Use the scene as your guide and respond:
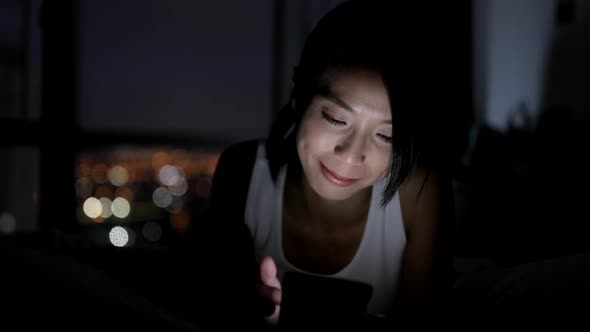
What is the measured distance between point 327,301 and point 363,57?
47 cm

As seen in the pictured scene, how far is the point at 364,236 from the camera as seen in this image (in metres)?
1.11

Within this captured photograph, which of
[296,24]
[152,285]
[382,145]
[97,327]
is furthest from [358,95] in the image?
[296,24]

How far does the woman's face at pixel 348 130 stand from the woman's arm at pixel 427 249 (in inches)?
7.7

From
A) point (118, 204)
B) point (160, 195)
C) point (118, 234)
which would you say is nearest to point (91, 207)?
point (118, 234)

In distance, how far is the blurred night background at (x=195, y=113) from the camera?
148 cm

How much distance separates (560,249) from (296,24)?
2457mm

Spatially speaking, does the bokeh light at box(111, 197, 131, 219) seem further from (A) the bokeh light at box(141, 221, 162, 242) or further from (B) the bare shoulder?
(B) the bare shoulder

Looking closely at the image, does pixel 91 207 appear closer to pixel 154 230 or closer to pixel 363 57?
pixel 154 230

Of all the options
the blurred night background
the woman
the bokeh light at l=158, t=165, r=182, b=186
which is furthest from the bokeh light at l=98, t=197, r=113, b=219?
the woman

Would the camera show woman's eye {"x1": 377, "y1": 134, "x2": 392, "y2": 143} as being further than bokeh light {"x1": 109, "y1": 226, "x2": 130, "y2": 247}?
No

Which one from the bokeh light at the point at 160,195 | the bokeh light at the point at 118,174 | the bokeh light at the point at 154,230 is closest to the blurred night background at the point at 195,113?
the bokeh light at the point at 118,174

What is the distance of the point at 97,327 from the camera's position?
59 cm

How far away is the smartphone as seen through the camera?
2.28ft

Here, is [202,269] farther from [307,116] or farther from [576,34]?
[576,34]
